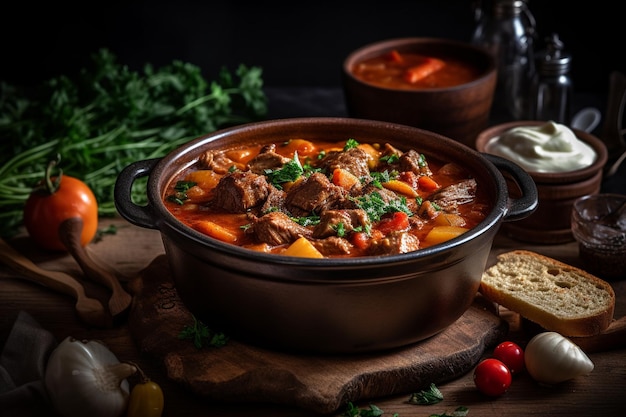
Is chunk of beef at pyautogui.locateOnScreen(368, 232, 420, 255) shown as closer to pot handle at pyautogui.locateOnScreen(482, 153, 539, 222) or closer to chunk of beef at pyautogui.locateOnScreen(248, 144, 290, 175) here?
pot handle at pyautogui.locateOnScreen(482, 153, 539, 222)

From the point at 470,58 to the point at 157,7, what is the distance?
2593mm

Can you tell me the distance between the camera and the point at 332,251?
399cm

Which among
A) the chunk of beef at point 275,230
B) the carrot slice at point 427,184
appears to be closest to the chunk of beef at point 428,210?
the carrot slice at point 427,184

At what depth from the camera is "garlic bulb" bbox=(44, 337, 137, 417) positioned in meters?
3.73

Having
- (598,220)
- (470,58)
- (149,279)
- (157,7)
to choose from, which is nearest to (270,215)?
(149,279)

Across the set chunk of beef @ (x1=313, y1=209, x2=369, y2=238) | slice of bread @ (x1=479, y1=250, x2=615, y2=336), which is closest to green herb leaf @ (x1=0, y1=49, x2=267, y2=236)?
chunk of beef @ (x1=313, y1=209, x2=369, y2=238)

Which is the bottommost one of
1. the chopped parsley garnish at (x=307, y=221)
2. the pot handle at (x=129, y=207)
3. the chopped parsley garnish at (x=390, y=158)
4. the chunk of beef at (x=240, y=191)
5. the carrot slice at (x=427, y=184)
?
the carrot slice at (x=427, y=184)

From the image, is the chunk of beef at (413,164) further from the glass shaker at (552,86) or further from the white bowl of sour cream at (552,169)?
the glass shaker at (552,86)

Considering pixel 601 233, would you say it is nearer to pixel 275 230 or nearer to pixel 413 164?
pixel 413 164

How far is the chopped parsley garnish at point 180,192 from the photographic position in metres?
4.52

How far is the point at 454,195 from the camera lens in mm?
4434

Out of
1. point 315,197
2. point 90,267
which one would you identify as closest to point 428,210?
point 315,197

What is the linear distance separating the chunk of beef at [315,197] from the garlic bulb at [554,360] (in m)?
1.17

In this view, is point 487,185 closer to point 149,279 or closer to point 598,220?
point 598,220
